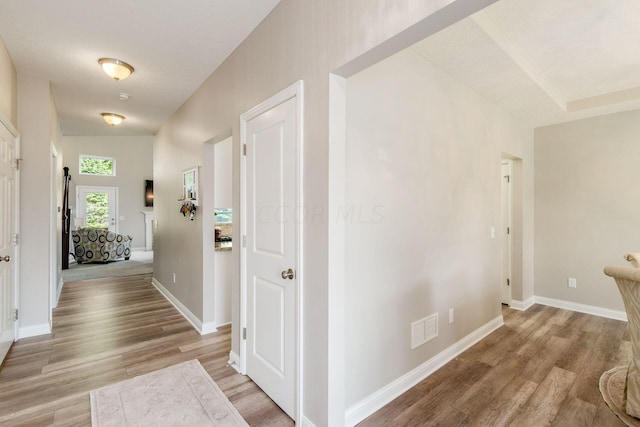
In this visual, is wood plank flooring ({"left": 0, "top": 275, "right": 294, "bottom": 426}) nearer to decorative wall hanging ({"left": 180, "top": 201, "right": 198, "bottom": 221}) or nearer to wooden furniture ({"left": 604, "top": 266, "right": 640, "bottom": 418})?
decorative wall hanging ({"left": 180, "top": 201, "right": 198, "bottom": 221})

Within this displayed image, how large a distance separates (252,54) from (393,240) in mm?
1772

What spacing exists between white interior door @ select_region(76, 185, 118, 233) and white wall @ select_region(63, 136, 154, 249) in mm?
→ 119

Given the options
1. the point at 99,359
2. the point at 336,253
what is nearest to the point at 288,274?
the point at 336,253

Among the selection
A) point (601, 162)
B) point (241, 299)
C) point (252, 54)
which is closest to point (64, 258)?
point (241, 299)

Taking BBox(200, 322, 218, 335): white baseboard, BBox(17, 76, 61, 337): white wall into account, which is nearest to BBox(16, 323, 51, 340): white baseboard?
BBox(17, 76, 61, 337): white wall

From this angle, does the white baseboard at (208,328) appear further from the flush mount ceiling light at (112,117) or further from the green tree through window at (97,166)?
the green tree through window at (97,166)

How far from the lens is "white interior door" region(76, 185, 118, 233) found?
8906 mm

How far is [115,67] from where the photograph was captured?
8.96ft

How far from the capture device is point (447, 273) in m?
2.65

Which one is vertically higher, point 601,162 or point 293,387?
point 601,162

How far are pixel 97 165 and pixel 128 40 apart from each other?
336 inches

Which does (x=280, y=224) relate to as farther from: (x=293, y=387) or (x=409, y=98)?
(x=409, y=98)

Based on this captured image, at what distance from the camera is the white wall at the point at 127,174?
8.99 m

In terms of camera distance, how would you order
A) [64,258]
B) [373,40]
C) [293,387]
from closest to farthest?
[373,40], [293,387], [64,258]
